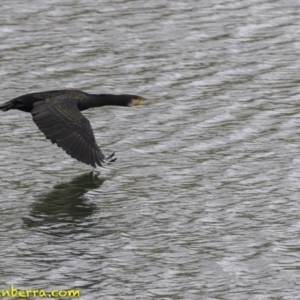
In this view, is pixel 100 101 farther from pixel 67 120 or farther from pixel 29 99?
pixel 67 120

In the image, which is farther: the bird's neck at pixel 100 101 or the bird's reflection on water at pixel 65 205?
the bird's neck at pixel 100 101

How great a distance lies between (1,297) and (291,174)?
4991 mm

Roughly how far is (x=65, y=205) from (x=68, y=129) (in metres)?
0.93

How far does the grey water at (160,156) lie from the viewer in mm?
11336

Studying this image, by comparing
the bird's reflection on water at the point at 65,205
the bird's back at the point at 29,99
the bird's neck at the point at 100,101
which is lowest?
the bird's reflection on water at the point at 65,205

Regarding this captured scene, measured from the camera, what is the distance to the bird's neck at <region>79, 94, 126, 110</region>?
49.3 ft

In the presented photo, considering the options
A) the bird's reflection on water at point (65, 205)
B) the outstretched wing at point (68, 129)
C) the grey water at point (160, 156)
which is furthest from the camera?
the outstretched wing at point (68, 129)

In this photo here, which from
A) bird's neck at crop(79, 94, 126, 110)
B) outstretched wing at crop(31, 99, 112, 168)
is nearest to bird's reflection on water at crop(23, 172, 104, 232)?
outstretched wing at crop(31, 99, 112, 168)

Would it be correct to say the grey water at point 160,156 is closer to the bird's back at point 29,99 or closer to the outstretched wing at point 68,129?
the outstretched wing at point 68,129

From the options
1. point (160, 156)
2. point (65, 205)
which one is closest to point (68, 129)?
point (65, 205)

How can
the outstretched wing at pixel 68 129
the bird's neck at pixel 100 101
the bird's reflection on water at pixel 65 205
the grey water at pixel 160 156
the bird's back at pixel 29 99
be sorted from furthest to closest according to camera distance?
the bird's neck at pixel 100 101 → the bird's back at pixel 29 99 → the outstretched wing at pixel 68 129 → the bird's reflection on water at pixel 65 205 → the grey water at pixel 160 156

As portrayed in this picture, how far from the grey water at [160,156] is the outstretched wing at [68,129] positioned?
23.3 inches

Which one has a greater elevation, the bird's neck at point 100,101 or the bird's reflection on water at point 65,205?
the bird's neck at point 100,101

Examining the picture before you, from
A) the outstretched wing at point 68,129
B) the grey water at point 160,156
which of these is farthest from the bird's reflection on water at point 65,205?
the outstretched wing at point 68,129
